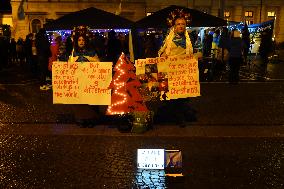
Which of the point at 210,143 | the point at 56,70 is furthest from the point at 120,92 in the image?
the point at 210,143

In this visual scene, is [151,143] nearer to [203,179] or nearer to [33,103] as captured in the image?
[203,179]

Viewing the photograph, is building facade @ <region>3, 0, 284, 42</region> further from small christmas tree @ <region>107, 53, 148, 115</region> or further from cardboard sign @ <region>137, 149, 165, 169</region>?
Result: cardboard sign @ <region>137, 149, 165, 169</region>

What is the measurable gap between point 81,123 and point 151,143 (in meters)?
1.81

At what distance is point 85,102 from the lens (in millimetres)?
8297

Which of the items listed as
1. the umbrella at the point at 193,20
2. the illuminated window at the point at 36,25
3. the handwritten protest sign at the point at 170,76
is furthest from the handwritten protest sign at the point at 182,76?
the illuminated window at the point at 36,25

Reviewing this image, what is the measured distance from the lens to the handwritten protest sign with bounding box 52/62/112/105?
8180 mm

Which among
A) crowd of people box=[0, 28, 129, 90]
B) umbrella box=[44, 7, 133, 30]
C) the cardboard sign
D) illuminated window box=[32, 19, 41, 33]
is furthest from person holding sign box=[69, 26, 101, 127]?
illuminated window box=[32, 19, 41, 33]

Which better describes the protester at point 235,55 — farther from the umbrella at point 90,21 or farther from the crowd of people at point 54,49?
the umbrella at point 90,21

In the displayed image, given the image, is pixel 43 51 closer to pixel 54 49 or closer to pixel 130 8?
pixel 54 49

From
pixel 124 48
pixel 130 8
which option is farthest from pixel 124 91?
pixel 130 8

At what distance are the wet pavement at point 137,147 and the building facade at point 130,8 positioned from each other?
31573 mm

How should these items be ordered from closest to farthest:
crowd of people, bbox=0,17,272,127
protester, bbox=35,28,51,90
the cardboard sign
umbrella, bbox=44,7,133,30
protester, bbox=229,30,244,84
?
the cardboard sign, crowd of people, bbox=0,17,272,127, protester, bbox=35,28,51,90, protester, bbox=229,30,244,84, umbrella, bbox=44,7,133,30

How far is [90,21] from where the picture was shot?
57.9ft

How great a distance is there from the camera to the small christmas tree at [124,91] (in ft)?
26.6
